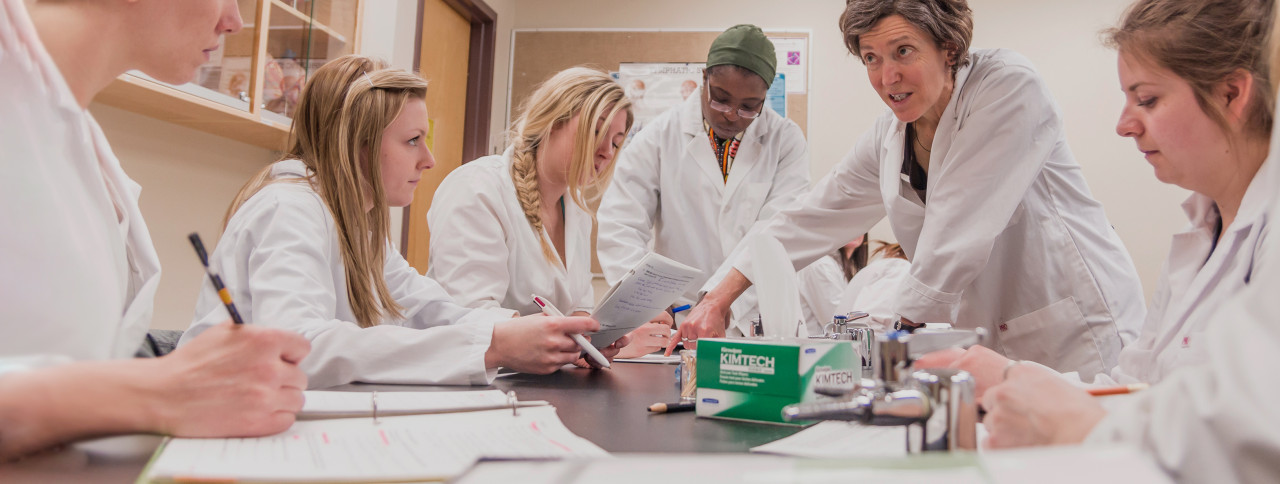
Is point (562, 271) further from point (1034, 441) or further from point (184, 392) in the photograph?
point (1034, 441)

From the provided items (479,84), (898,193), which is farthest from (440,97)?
(898,193)

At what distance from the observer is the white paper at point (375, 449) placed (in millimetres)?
581

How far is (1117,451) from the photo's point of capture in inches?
16.2

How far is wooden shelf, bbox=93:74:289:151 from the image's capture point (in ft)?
6.59

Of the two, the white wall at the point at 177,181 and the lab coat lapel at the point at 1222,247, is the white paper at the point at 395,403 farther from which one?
the white wall at the point at 177,181

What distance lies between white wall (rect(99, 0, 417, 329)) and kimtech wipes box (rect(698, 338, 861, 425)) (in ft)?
5.84

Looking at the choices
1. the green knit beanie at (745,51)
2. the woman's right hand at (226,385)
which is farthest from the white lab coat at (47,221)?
the green knit beanie at (745,51)

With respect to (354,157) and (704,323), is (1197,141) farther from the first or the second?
(354,157)

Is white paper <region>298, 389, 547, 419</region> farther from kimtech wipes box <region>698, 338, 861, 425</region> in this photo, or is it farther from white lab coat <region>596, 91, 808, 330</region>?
white lab coat <region>596, 91, 808, 330</region>

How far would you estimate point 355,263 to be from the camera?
1.49 metres

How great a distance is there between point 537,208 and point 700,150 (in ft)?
3.33

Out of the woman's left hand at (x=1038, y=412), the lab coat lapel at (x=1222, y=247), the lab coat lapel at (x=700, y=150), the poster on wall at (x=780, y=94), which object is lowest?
the woman's left hand at (x=1038, y=412)

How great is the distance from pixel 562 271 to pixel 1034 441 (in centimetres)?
169

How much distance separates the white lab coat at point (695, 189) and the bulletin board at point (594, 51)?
130 cm
